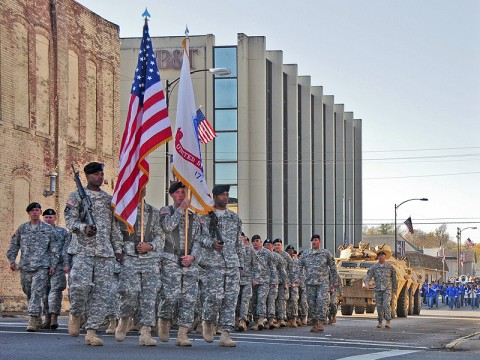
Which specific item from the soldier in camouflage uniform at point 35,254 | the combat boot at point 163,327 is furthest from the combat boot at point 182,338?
the soldier in camouflage uniform at point 35,254

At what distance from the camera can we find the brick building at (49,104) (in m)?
32.5

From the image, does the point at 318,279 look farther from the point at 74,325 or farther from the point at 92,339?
the point at 92,339

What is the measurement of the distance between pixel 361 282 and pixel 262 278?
15.8 meters

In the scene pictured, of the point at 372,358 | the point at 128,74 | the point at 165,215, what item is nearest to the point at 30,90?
the point at 165,215

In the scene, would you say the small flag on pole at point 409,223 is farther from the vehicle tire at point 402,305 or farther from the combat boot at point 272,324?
the combat boot at point 272,324

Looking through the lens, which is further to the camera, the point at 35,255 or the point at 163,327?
the point at 35,255

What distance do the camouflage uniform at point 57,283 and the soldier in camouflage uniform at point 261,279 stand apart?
4.92 metres

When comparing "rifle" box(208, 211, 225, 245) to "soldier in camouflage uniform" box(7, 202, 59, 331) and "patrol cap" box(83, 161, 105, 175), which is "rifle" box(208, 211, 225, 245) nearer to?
"patrol cap" box(83, 161, 105, 175)

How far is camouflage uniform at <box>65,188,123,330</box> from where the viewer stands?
13.4 metres

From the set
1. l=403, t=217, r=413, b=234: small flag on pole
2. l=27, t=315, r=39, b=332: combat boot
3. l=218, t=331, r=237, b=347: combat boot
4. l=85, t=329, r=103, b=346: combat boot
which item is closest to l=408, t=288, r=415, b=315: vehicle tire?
l=27, t=315, r=39, b=332: combat boot

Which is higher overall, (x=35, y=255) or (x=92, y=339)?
(x=35, y=255)

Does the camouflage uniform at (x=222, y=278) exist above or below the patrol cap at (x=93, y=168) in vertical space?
below

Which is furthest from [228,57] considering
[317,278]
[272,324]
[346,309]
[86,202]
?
[86,202]

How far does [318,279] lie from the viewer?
72.9ft
